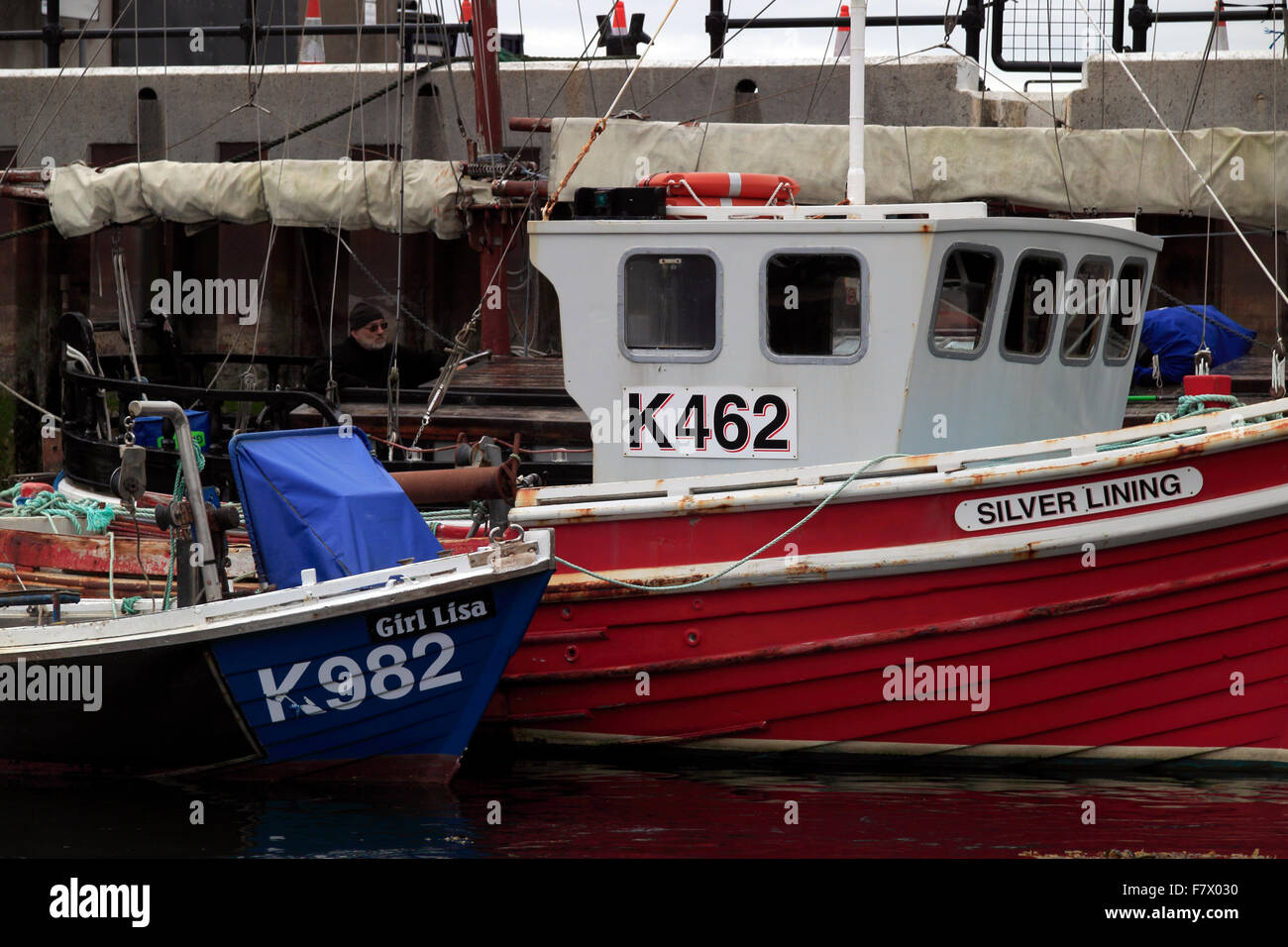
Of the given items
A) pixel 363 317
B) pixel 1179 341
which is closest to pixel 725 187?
pixel 363 317

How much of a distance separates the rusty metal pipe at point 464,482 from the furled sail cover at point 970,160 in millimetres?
5407

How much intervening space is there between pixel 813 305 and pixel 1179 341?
A: 15.4ft

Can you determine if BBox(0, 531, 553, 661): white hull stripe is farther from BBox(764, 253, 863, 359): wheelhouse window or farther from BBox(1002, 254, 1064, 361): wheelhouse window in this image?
BBox(1002, 254, 1064, 361): wheelhouse window

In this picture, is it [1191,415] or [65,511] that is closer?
[1191,415]

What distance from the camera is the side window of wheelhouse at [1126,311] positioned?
9.04m

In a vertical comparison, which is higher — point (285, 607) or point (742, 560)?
point (742, 560)

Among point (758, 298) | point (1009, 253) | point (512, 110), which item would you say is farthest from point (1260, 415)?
point (512, 110)

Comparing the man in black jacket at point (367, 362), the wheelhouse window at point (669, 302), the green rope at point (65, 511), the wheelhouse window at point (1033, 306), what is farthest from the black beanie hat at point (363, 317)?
the wheelhouse window at point (1033, 306)

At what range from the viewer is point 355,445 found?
8523 mm

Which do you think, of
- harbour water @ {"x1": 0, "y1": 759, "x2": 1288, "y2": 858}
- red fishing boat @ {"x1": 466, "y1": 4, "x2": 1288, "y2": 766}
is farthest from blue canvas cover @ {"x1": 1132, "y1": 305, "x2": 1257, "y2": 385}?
harbour water @ {"x1": 0, "y1": 759, "x2": 1288, "y2": 858}

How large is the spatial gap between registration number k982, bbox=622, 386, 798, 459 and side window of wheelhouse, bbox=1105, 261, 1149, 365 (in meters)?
2.03

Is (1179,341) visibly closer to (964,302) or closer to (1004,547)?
(964,302)

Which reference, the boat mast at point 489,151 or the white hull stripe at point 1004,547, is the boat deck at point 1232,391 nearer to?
the white hull stripe at point 1004,547

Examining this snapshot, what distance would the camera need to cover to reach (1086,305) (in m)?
8.85
